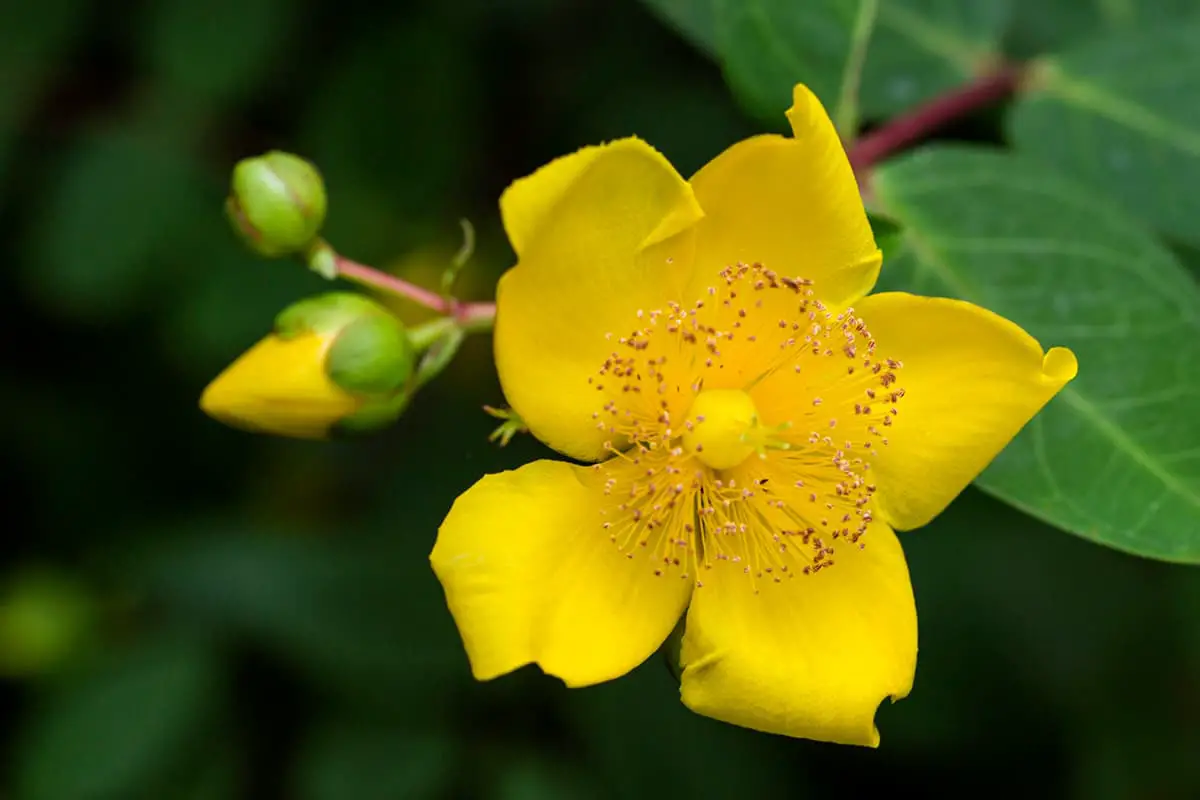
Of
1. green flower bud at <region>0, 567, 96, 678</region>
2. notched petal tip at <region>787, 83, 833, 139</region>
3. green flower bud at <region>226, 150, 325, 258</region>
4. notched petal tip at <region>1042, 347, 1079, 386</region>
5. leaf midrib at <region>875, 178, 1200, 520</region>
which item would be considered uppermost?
notched petal tip at <region>787, 83, 833, 139</region>

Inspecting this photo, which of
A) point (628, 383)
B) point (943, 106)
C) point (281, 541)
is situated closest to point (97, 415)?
point (281, 541)

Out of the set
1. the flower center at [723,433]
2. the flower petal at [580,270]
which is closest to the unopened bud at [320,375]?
the flower petal at [580,270]

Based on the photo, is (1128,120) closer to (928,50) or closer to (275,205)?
(928,50)

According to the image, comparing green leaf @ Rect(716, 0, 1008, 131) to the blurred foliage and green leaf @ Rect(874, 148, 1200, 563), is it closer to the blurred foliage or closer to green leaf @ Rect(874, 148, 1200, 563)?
green leaf @ Rect(874, 148, 1200, 563)

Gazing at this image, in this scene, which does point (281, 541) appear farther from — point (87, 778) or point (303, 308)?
point (303, 308)

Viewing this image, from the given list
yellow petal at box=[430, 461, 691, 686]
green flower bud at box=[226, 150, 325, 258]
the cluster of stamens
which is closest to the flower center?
the cluster of stamens

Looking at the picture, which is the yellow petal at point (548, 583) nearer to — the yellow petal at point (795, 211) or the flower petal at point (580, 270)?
the flower petal at point (580, 270)
